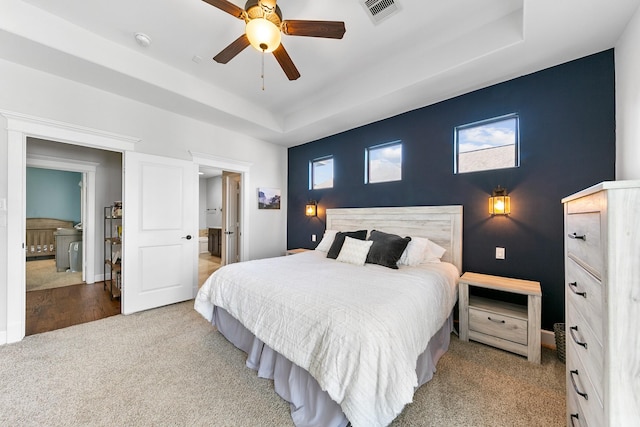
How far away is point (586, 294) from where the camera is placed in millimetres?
1051

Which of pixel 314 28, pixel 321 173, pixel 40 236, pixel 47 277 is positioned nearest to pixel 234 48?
pixel 314 28

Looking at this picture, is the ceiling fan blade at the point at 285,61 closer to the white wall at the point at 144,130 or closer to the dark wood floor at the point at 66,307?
the white wall at the point at 144,130

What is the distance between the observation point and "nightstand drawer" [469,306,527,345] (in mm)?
2215

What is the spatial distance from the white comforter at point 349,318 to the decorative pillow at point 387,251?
0.19m

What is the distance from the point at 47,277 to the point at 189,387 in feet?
16.7

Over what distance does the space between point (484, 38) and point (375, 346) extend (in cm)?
278

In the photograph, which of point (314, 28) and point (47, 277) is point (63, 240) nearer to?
point (47, 277)

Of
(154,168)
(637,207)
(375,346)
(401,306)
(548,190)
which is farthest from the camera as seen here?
(154,168)

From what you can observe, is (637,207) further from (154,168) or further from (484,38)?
(154,168)

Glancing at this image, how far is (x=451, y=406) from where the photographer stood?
1673 mm

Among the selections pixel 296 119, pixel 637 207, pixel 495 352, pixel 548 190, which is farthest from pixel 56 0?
pixel 495 352

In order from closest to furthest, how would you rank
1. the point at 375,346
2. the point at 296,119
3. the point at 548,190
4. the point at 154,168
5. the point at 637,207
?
the point at 637,207, the point at 375,346, the point at 548,190, the point at 154,168, the point at 296,119

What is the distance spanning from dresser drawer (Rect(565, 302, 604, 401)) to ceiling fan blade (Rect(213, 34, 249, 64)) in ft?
8.69

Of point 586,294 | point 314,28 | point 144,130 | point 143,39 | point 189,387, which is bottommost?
point 189,387
